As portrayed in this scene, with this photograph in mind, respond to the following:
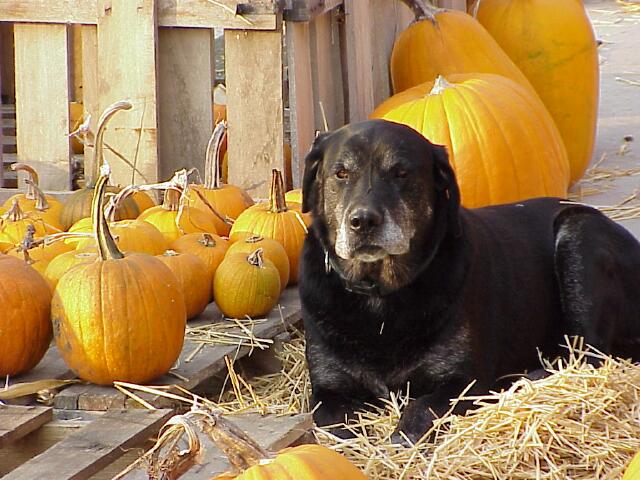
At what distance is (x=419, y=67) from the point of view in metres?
7.20

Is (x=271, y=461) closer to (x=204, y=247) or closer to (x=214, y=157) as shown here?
(x=204, y=247)

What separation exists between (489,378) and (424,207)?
0.67m

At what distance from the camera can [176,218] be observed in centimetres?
535

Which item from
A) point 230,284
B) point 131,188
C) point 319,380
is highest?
point 131,188

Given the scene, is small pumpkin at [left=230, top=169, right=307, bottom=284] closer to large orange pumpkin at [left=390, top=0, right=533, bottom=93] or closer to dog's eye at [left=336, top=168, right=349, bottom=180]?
dog's eye at [left=336, top=168, right=349, bottom=180]

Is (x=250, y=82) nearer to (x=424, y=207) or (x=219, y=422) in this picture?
(x=424, y=207)

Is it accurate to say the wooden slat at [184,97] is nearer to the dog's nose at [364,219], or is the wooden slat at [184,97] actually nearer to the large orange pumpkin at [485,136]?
the large orange pumpkin at [485,136]

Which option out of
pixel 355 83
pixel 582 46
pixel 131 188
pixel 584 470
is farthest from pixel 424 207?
pixel 582 46

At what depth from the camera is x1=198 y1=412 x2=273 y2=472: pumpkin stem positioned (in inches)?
86.7

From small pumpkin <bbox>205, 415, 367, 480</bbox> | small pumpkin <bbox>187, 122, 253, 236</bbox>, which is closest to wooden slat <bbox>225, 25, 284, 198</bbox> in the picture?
small pumpkin <bbox>187, 122, 253, 236</bbox>

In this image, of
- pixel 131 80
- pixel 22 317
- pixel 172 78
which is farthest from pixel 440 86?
pixel 22 317

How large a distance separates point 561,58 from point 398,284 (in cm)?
437

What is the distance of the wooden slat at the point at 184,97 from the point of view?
632 centimetres

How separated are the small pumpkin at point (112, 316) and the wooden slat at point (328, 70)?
2746 mm
